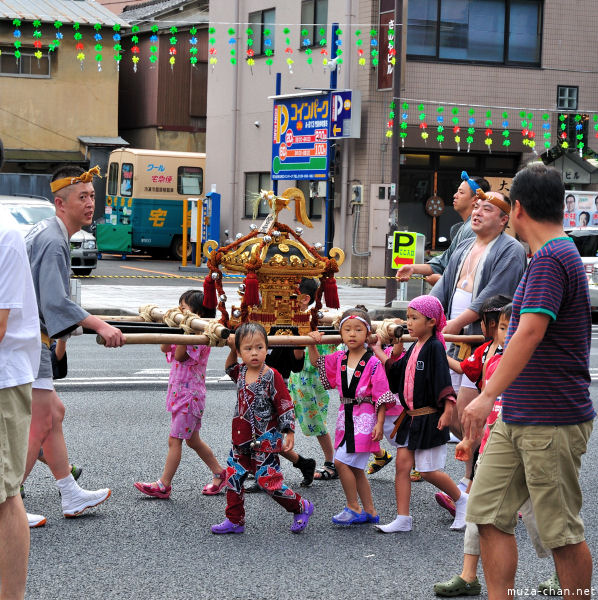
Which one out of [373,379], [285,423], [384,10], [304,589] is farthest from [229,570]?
[384,10]

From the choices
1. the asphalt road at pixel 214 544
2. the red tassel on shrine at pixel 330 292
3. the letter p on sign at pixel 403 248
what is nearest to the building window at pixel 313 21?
the letter p on sign at pixel 403 248

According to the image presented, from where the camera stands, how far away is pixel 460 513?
6.29 meters

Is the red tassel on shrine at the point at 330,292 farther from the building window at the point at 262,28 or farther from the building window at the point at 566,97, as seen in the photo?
the building window at the point at 262,28

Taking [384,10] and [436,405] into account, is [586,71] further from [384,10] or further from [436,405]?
[436,405]

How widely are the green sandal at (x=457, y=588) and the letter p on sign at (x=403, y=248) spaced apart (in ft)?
43.9

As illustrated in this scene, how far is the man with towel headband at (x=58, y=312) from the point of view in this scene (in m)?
5.71

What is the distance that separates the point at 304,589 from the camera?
16.9 ft

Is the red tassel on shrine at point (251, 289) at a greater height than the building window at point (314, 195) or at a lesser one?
lesser

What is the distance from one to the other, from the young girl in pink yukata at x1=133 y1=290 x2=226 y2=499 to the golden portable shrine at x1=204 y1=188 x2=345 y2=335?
0.68 feet

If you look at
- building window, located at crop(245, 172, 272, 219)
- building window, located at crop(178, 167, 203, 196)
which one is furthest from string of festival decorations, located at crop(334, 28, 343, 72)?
building window, located at crop(178, 167, 203, 196)

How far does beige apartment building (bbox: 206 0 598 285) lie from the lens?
82.9ft

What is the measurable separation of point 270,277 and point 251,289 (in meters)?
0.27

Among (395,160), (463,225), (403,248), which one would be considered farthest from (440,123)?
(463,225)

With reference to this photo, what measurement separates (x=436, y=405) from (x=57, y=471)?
7.48ft
